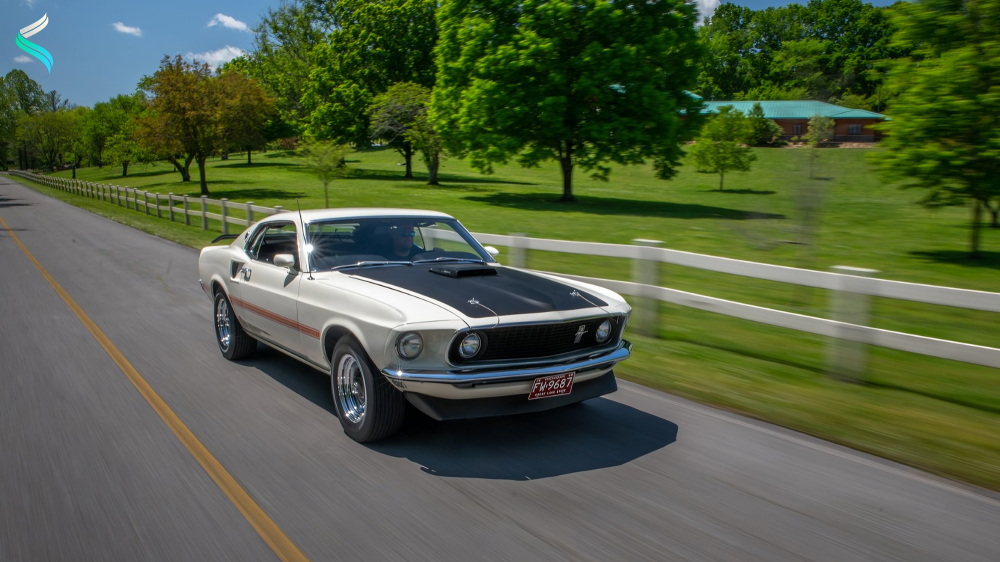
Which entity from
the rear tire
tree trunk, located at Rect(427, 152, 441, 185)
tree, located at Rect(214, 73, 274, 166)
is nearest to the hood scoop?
the rear tire

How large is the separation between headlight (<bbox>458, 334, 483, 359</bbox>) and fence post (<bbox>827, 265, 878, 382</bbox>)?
3.40 meters

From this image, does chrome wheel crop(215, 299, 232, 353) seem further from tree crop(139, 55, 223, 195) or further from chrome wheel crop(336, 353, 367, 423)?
tree crop(139, 55, 223, 195)

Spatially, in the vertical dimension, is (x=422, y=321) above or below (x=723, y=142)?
below

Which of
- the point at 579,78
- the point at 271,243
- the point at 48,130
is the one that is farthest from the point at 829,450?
the point at 48,130

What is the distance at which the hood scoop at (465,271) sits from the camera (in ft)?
18.1

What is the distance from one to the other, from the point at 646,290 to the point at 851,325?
2489mm

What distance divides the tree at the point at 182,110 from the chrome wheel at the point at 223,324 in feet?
114

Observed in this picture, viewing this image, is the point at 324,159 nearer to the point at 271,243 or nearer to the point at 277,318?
the point at 271,243

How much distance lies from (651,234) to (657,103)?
10876 mm

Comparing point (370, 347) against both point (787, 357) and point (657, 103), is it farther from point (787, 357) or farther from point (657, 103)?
point (657, 103)

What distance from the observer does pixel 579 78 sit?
31.8 metres

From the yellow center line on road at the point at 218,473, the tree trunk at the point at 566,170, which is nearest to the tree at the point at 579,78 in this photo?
the tree trunk at the point at 566,170

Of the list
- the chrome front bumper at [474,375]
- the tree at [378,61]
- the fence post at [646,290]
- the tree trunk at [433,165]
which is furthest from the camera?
the tree at [378,61]

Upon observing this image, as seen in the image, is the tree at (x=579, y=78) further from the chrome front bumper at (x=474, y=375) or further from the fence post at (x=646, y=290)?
the chrome front bumper at (x=474, y=375)
